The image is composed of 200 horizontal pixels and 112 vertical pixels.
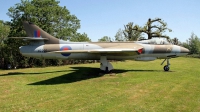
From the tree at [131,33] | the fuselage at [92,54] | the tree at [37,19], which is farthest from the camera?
the tree at [131,33]

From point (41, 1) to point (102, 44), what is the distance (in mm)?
16715

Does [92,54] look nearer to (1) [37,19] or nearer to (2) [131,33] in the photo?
(1) [37,19]

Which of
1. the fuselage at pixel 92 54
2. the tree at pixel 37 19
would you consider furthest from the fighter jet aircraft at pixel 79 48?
the tree at pixel 37 19

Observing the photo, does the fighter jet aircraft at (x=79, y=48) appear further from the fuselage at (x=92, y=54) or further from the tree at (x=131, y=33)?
the tree at (x=131, y=33)

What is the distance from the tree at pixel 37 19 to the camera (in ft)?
83.9

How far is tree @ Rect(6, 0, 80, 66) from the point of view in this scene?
2558cm

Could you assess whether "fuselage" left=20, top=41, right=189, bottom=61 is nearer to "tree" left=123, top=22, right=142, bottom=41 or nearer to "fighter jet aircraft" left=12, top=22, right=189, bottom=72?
"fighter jet aircraft" left=12, top=22, right=189, bottom=72

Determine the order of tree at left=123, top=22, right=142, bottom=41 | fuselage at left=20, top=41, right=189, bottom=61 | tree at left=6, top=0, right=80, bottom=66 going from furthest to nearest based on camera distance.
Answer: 1. tree at left=123, top=22, right=142, bottom=41
2. tree at left=6, top=0, right=80, bottom=66
3. fuselage at left=20, top=41, right=189, bottom=61

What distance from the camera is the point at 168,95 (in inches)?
315

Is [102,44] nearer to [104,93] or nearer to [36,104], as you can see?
[104,93]

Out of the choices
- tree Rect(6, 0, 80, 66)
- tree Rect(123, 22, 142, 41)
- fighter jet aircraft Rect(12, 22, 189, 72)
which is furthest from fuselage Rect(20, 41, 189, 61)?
tree Rect(123, 22, 142, 41)

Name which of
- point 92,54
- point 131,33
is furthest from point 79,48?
point 131,33

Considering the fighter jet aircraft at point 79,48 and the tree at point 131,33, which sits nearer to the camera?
the fighter jet aircraft at point 79,48

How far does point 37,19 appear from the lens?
25953mm
